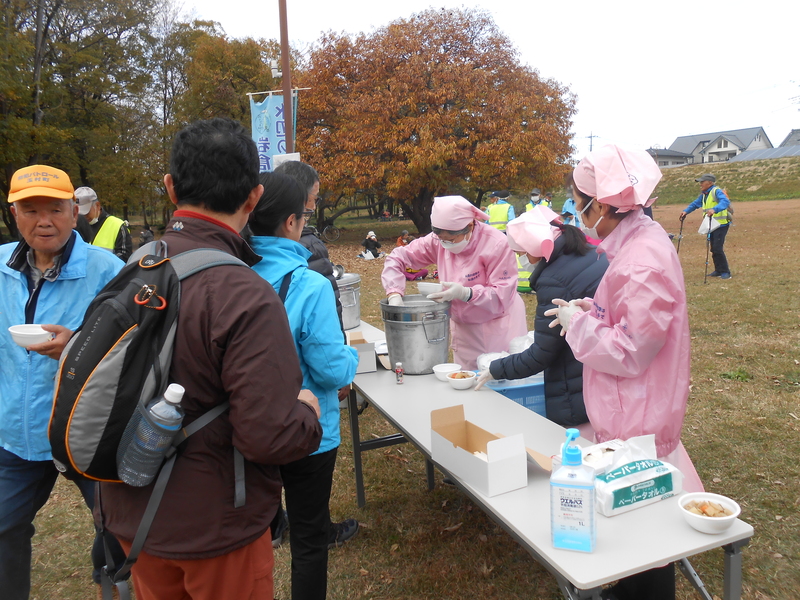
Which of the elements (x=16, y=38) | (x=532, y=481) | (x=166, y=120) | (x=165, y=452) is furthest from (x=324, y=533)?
(x=166, y=120)

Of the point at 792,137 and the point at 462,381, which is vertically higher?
the point at 792,137

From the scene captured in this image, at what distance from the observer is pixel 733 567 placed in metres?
1.55

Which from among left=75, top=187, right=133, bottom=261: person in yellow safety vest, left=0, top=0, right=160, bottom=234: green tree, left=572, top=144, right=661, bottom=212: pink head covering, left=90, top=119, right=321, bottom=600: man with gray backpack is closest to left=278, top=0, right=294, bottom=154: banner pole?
left=75, top=187, right=133, bottom=261: person in yellow safety vest

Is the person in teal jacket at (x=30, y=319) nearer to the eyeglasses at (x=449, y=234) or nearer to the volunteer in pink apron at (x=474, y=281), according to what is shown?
the volunteer in pink apron at (x=474, y=281)

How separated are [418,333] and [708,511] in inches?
68.7

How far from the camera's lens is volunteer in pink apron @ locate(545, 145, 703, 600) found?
1.79m

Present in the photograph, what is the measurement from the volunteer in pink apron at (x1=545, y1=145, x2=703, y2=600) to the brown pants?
3.98 feet

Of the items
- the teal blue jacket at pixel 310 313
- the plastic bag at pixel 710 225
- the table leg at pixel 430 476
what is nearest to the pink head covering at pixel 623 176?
the teal blue jacket at pixel 310 313

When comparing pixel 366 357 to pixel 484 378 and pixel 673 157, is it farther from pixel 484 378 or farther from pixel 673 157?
pixel 673 157

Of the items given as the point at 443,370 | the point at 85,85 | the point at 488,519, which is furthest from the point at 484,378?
the point at 85,85

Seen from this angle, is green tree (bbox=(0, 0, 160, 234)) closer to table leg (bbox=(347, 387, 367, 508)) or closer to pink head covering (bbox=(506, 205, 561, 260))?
table leg (bbox=(347, 387, 367, 508))

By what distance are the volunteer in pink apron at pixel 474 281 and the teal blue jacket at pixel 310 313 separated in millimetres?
1385

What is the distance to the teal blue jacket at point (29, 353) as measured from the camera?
6.93 feet

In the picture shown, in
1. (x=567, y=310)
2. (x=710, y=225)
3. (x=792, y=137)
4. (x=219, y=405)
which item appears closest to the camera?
(x=219, y=405)
